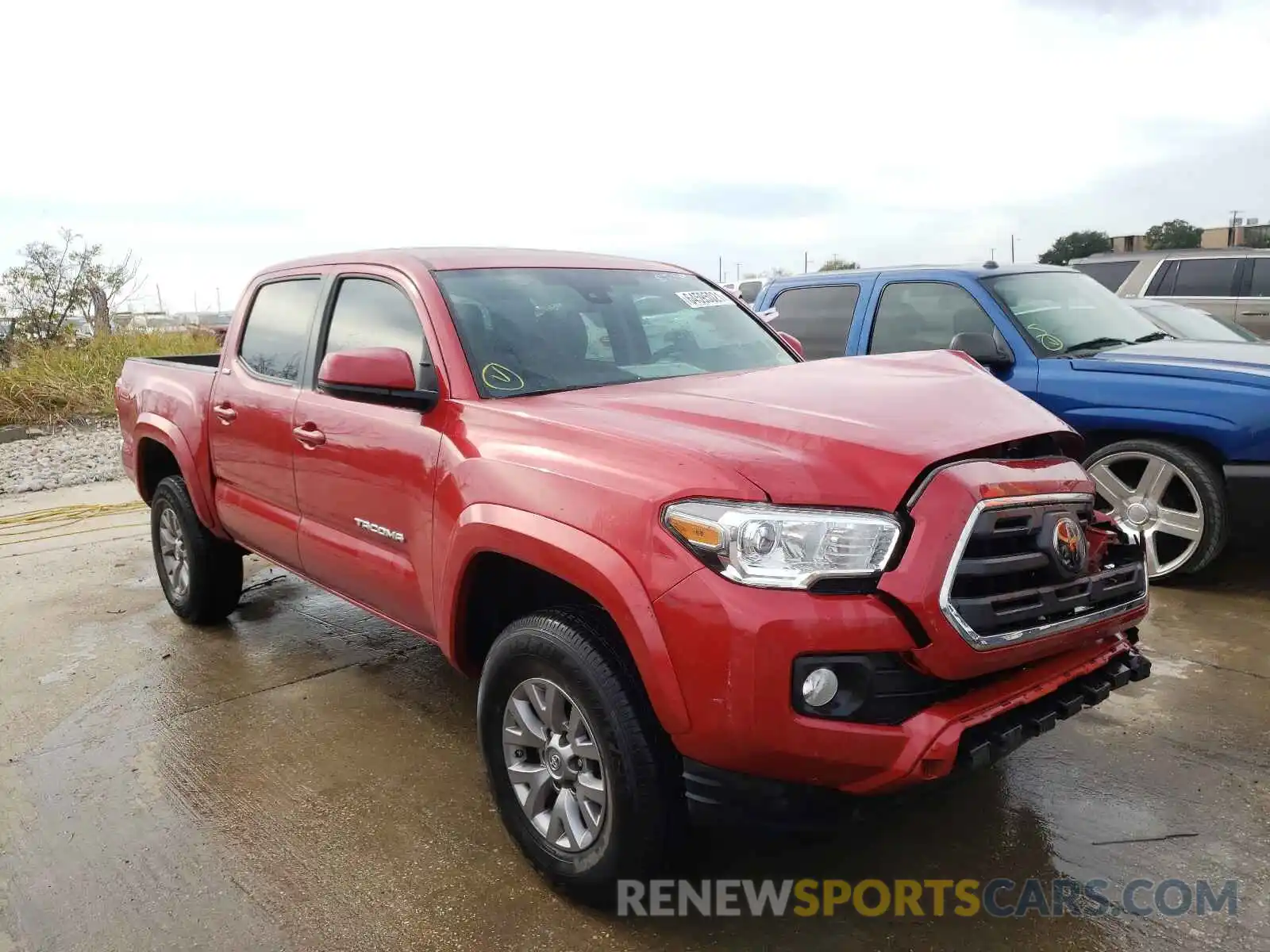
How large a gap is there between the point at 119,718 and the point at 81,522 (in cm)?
438

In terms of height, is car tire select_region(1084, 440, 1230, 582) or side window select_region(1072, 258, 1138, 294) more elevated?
side window select_region(1072, 258, 1138, 294)

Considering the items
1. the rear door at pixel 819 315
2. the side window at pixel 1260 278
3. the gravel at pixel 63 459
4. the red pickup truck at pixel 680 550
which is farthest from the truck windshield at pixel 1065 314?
the gravel at pixel 63 459

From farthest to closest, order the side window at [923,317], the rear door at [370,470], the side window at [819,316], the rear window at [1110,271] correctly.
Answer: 1. the rear window at [1110,271]
2. the side window at [819,316]
3. the side window at [923,317]
4. the rear door at [370,470]

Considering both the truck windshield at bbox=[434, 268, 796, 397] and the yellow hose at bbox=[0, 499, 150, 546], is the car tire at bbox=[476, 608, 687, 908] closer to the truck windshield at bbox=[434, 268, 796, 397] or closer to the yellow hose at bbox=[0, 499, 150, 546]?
the truck windshield at bbox=[434, 268, 796, 397]

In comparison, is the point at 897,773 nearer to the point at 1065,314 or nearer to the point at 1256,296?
the point at 1065,314

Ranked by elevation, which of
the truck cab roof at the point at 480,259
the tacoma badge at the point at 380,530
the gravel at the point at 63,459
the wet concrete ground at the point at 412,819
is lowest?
the gravel at the point at 63,459

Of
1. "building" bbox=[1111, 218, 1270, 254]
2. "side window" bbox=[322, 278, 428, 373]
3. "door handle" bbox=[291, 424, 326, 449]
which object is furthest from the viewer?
"building" bbox=[1111, 218, 1270, 254]

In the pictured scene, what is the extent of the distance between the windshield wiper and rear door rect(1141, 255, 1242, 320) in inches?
262

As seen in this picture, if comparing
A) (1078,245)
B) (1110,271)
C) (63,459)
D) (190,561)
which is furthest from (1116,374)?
(1078,245)

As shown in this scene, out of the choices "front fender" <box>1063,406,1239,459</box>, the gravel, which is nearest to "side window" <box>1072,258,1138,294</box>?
"front fender" <box>1063,406,1239,459</box>

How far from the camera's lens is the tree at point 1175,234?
27.7 metres

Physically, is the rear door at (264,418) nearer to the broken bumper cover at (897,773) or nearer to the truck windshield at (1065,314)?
the broken bumper cover at (897,773)

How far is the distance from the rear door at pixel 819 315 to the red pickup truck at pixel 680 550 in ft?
9.15

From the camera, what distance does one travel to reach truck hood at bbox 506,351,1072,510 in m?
2.28
